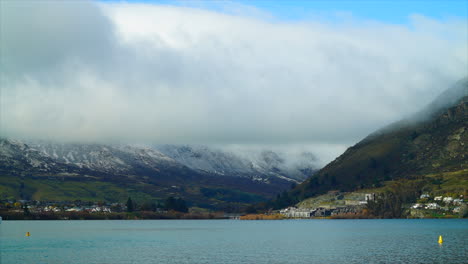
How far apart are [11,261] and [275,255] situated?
57313 mm

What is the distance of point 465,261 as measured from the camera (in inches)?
4390

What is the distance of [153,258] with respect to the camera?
432ft

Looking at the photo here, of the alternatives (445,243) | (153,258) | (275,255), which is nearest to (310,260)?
(275,255)

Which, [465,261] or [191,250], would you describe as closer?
[465,261]

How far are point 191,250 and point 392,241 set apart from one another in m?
58.8

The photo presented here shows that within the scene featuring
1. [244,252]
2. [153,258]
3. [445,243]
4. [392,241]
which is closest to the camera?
[153,258]

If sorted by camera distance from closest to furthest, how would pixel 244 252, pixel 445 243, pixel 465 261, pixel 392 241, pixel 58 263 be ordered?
pixel 465 261 < pixel 58 263 < pixel 244 252 < pixel 445 243 < pixel 392 241

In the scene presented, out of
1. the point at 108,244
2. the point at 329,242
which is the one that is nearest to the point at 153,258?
the point at 108,244

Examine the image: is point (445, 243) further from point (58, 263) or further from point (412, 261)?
point (58, 263)

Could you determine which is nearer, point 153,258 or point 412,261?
point 412,261

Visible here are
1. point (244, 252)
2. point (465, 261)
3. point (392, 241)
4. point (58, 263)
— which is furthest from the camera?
point (392, 241)

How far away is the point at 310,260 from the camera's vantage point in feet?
403

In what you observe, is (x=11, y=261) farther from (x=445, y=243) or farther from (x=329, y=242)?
(x=445, y=243)

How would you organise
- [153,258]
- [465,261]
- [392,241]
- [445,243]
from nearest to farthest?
[465,261] → [153,258] → [445,243] → [392,241]
